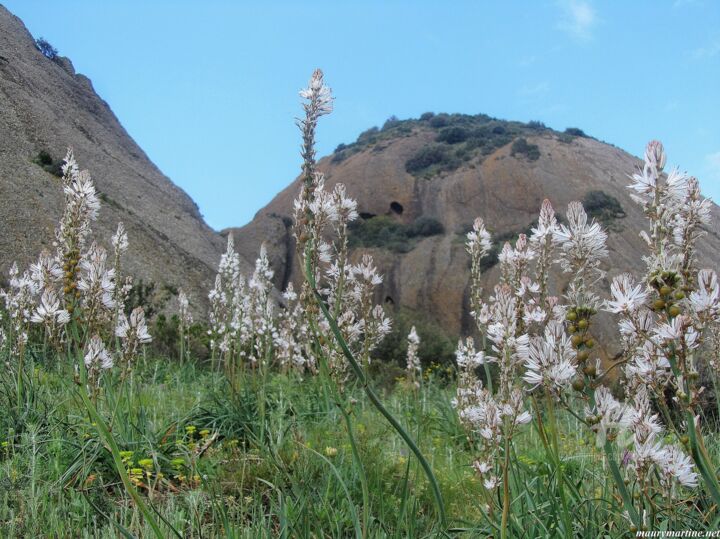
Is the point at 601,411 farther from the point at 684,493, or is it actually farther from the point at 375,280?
the point at 684,493

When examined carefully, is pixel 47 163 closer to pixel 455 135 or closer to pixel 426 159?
pixel 426 159

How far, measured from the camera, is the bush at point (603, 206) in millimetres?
33281

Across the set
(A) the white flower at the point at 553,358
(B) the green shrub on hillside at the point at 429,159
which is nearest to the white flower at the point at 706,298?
(A) the white flower at the point at 553,358

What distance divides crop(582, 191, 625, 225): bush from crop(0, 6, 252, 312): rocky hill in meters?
22.1

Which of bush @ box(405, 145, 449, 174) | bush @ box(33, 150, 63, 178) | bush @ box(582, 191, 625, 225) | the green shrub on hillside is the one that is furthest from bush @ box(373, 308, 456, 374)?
bush @ box(405, 145, 449, 174)

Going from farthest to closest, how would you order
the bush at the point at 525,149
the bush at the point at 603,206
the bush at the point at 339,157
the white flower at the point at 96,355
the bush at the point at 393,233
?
the bush at the point at 339,157 < the bush at the point at 525,149 < the bush at the point at 393,233 < the bush at the point at 603,206 < the white flower at the point at 96,355

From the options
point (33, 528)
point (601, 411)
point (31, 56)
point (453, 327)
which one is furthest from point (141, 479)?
point (31, 56)

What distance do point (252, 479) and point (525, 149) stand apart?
42335 millimetres

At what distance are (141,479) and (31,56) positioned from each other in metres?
32.6

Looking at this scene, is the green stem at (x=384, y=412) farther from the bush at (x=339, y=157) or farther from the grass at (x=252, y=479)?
the bush at (x=339, y=157)

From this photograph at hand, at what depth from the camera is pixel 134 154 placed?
1313 inches

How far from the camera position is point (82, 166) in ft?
79.0

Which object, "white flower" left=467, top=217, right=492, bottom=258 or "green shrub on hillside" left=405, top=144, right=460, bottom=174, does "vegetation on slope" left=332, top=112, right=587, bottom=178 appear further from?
"white flower" left=467, top=217, right=492, bottom=258

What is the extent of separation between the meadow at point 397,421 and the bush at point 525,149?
38.6 meters
